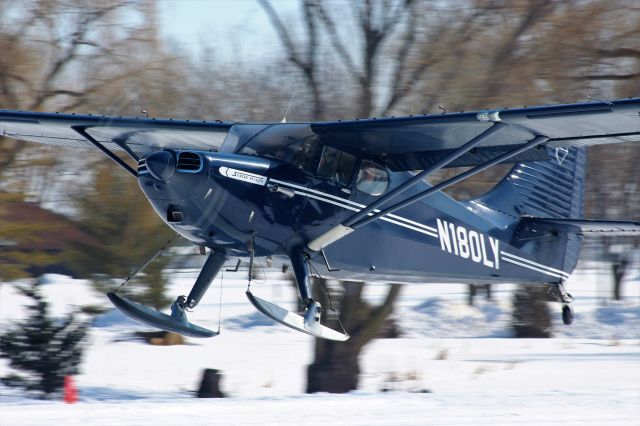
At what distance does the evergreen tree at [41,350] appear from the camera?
14531mm

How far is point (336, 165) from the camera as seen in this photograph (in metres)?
9.42

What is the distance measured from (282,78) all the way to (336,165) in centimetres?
691

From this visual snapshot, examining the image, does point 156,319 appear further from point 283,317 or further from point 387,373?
point 387,373

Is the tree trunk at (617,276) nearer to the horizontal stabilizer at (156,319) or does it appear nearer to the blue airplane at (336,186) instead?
the blue airplane at (336,186)

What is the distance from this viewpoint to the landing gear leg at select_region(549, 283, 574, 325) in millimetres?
12039

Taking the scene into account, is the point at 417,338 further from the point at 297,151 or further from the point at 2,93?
the point at 297,151

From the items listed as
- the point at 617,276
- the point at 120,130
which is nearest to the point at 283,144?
the point at 120,130

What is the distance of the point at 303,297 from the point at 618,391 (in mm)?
7093

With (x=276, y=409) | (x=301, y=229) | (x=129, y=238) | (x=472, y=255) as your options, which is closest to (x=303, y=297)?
(x=301, y=229)

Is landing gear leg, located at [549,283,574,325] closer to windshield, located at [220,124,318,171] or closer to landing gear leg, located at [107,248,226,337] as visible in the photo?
windshield, located at [220,124,318,171]

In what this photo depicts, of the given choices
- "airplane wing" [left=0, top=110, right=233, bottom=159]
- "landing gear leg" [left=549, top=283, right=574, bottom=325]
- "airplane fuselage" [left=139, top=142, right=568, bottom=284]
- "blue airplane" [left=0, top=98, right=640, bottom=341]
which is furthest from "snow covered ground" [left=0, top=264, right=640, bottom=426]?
"airplane wing" [left=0, top=110, right=233, bottom=159]

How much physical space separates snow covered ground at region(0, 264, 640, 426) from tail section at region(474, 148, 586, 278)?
2002 millimetres

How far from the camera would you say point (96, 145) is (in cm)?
1097

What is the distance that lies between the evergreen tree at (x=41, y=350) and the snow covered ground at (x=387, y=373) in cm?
40
